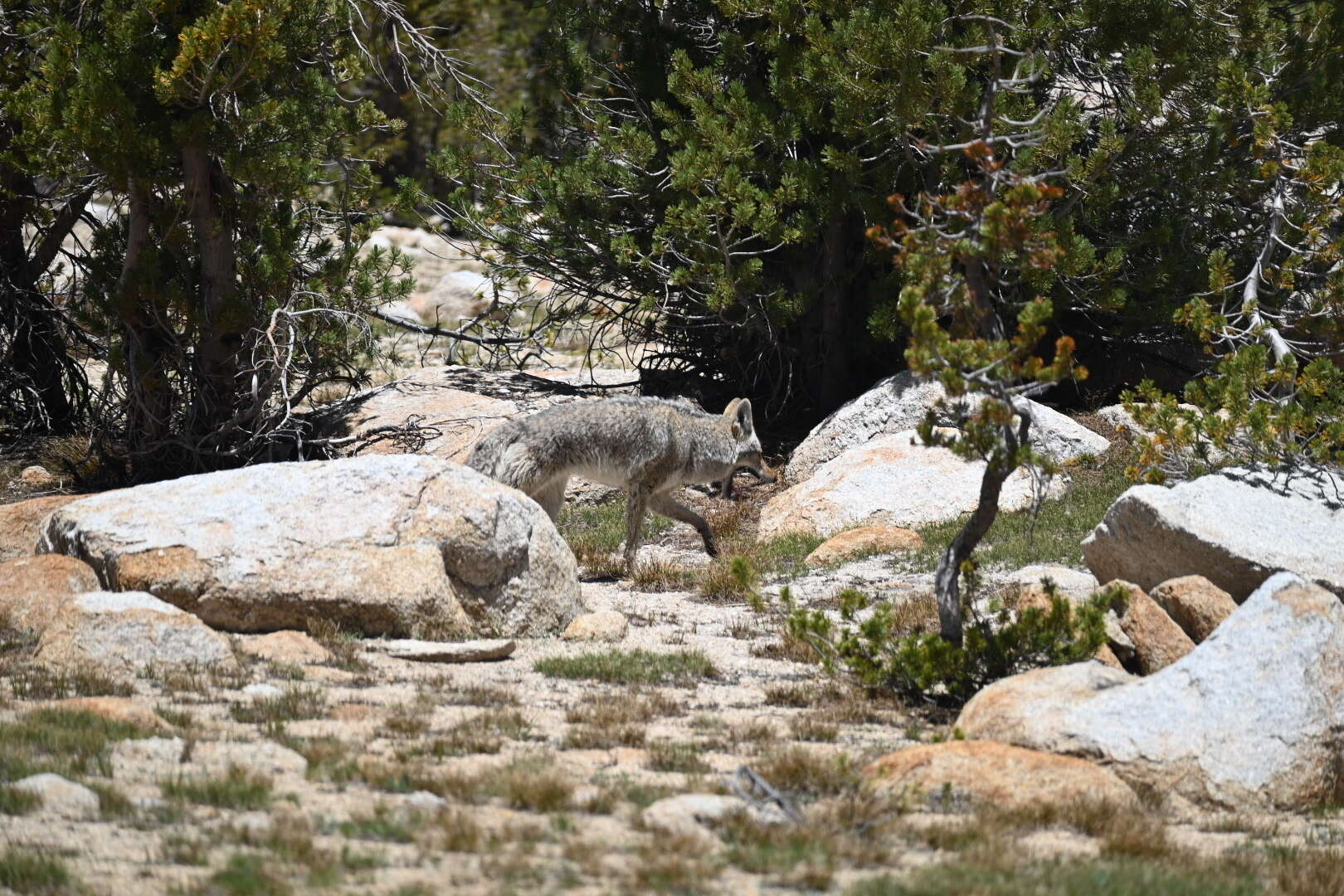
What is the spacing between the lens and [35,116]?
1496 centimetres

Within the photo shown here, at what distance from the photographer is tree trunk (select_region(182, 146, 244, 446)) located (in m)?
16.4

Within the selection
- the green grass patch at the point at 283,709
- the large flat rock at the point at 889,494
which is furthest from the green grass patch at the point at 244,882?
the large flat rock at the point at 889,494

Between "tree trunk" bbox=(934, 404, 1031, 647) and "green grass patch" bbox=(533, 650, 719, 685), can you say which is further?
"green grass patch" bbox=(533, 650, 719, 685)

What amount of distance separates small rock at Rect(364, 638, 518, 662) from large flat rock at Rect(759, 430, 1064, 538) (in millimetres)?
6301

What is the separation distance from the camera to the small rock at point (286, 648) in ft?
28.7

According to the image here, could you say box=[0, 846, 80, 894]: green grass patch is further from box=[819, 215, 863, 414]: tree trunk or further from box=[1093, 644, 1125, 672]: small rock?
box=[819, 215, 863, 414]: tree trunk

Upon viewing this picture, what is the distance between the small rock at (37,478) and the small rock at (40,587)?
27.9ft

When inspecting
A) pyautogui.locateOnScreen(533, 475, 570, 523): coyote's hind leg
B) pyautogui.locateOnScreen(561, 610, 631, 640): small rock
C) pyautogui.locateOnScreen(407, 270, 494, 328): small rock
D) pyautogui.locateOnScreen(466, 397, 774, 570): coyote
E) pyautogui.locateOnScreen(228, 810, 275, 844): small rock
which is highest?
pyautogui.locateOnScreen(407, 270, 494, 328): small rock

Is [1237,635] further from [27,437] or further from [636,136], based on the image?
[27,437]

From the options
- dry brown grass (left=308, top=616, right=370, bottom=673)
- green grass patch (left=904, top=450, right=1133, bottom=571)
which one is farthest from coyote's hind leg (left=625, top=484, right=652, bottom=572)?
dry brown grass (left=308, top=616, right=370, bottom=673)

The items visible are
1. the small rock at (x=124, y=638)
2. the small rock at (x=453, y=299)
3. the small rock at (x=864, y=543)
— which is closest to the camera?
the small rock at (x=124, y=638)

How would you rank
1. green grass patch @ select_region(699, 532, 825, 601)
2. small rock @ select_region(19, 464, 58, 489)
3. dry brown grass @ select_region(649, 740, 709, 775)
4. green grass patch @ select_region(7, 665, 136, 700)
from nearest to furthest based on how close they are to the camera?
dry brown grass @ select_region(649, 740, 709, 775) → green grass patch @ select_region(7, 665, 136, 700) → green grass patch @ select_region(699, 532, 825, 601) → small rock @ select_region(19, 464, 58, 489)

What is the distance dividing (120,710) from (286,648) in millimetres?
1850

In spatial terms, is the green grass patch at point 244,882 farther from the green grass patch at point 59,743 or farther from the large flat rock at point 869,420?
the large flat rock at point 869,420
